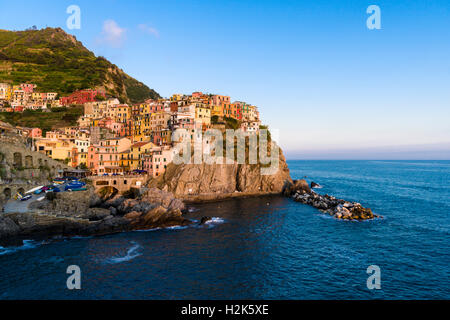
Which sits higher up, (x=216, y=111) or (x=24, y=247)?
Answer: (x=216, y=111)

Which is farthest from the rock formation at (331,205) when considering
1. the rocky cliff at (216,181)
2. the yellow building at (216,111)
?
the yellow building at (216,111)

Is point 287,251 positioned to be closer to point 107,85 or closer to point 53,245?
point 53,245

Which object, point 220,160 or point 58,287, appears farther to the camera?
point 220,160

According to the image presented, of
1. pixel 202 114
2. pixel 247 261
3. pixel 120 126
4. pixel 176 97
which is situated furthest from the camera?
pixel 176 97

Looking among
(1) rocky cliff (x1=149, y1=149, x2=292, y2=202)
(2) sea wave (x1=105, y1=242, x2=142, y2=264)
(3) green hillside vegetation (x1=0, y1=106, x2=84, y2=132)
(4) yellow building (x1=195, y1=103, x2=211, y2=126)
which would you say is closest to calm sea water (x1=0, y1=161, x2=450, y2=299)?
(2) sea wave (x1=105, y1=242, x2=142, y2=264)

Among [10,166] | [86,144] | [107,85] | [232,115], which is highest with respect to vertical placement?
[107,85]

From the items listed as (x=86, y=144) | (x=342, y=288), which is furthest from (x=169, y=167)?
(x=342, y=288)

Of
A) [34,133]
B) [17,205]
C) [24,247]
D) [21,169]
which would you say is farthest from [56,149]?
[24,247]

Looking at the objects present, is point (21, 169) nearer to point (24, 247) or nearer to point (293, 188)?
point (24, 247)
